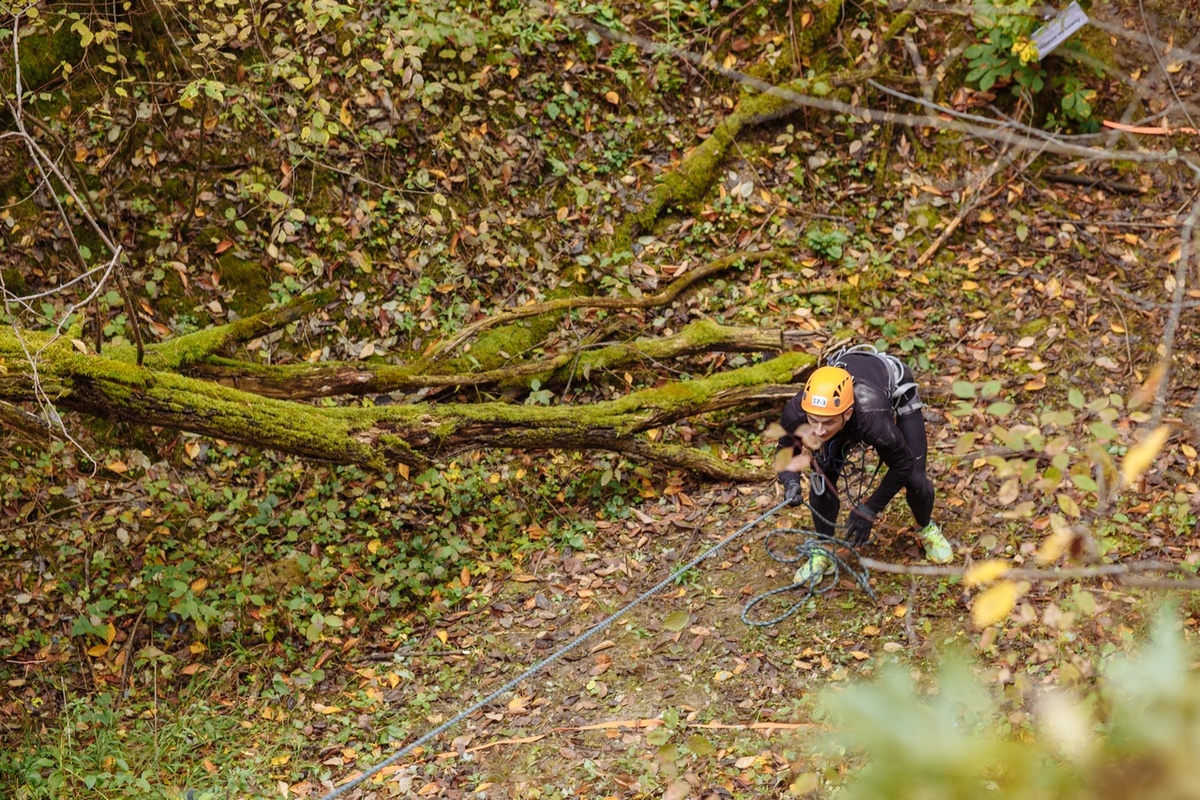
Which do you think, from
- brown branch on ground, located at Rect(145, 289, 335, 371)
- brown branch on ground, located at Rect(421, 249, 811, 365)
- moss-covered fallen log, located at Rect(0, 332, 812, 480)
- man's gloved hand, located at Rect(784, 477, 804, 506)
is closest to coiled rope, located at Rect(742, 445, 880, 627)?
man's gloved hand, located at Rect(784, 477, 804, 506)

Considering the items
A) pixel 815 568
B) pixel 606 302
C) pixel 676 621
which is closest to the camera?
pixel 676 621

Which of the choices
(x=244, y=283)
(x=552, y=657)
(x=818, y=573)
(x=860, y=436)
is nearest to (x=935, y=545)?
(x=818, y=573)

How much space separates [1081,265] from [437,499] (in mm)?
5744

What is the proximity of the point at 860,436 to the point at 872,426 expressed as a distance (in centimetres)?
9

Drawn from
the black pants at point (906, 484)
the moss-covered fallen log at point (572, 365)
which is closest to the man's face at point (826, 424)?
the black pants at point (906, 484)

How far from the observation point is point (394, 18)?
25.7 ft

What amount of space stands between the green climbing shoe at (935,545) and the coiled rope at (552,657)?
87cm

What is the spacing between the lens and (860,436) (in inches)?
193

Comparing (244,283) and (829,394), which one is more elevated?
(829,394)

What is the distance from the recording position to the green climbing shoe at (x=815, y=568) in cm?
554

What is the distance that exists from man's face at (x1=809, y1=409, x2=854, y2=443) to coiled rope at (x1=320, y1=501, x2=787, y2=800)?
83cm

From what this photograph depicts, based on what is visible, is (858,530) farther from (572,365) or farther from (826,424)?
(572,365)

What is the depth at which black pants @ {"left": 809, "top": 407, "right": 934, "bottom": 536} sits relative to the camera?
5.23 meters

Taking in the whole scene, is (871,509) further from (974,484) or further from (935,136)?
(935,136)
